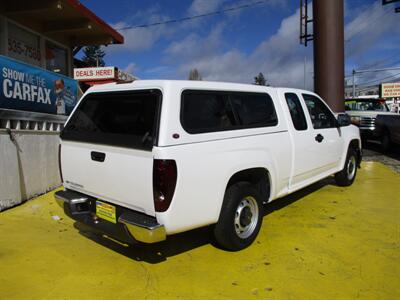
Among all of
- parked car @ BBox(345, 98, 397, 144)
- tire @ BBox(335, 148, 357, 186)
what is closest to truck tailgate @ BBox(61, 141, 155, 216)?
tire @ BBox(335, 148, 357, 186)

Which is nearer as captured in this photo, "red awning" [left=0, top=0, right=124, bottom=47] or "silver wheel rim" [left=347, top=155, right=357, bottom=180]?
"silver wheel rim" [left=347, top=155, right=357, bottom=180]

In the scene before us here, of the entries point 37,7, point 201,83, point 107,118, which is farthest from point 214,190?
point 37,7

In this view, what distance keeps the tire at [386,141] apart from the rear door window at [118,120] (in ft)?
35.9

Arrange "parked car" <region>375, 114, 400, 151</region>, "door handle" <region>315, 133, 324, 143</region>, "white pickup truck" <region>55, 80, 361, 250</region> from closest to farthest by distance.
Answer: "white pickup truck" <region>55, 80, 361, 250</region>
"door handle" <region>315, 133, 324, 143</region>
"parked car" <region>375, 114, 400, 151</region>

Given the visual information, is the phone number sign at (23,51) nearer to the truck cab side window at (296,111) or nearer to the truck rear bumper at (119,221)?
the truck rear bumper at (119,221)

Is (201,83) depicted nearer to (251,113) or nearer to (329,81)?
(251,113)

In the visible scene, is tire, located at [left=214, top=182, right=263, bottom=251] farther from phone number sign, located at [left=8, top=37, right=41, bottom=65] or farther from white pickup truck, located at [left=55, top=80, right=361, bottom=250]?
phone number sign, located at [left=8, top=37, right=41, bottom=65]

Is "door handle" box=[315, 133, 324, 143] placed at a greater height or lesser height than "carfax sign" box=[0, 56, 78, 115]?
lesser

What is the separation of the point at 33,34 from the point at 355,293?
32.7 ft

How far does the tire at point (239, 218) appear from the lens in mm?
3947

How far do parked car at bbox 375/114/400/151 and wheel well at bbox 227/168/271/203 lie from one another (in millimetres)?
8752

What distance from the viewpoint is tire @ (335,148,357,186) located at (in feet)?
23.2

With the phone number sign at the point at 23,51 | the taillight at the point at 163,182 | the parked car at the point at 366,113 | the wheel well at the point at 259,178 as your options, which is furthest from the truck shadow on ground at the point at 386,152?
the phone number sign at the point at 23,51

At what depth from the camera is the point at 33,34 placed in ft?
33.2
